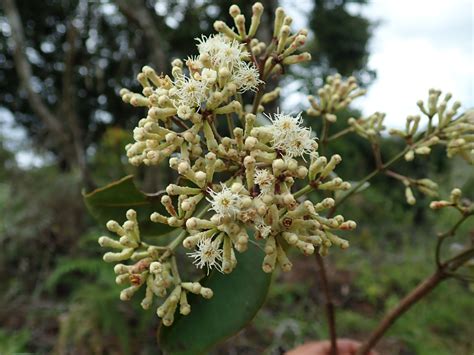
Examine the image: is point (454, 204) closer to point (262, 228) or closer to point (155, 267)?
point (262, 228)

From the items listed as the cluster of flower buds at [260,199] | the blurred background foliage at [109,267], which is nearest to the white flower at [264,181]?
the cluster of flower buds at [260,199]

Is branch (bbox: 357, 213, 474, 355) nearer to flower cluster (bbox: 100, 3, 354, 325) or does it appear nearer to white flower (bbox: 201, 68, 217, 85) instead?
flower cluster (bbox: 100, 3, 354, 325)

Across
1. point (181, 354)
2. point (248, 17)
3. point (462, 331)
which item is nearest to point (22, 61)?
point (248, 17)

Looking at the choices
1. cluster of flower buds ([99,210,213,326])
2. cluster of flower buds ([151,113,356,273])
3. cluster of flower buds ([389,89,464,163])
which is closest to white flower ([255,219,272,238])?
cluster of flower buds ([151,113,356,273])

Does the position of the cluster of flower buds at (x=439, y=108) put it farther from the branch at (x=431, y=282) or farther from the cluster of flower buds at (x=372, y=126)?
the branch at (x=431, y=282)

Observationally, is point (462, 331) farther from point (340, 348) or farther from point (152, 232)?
point (152, 232)
